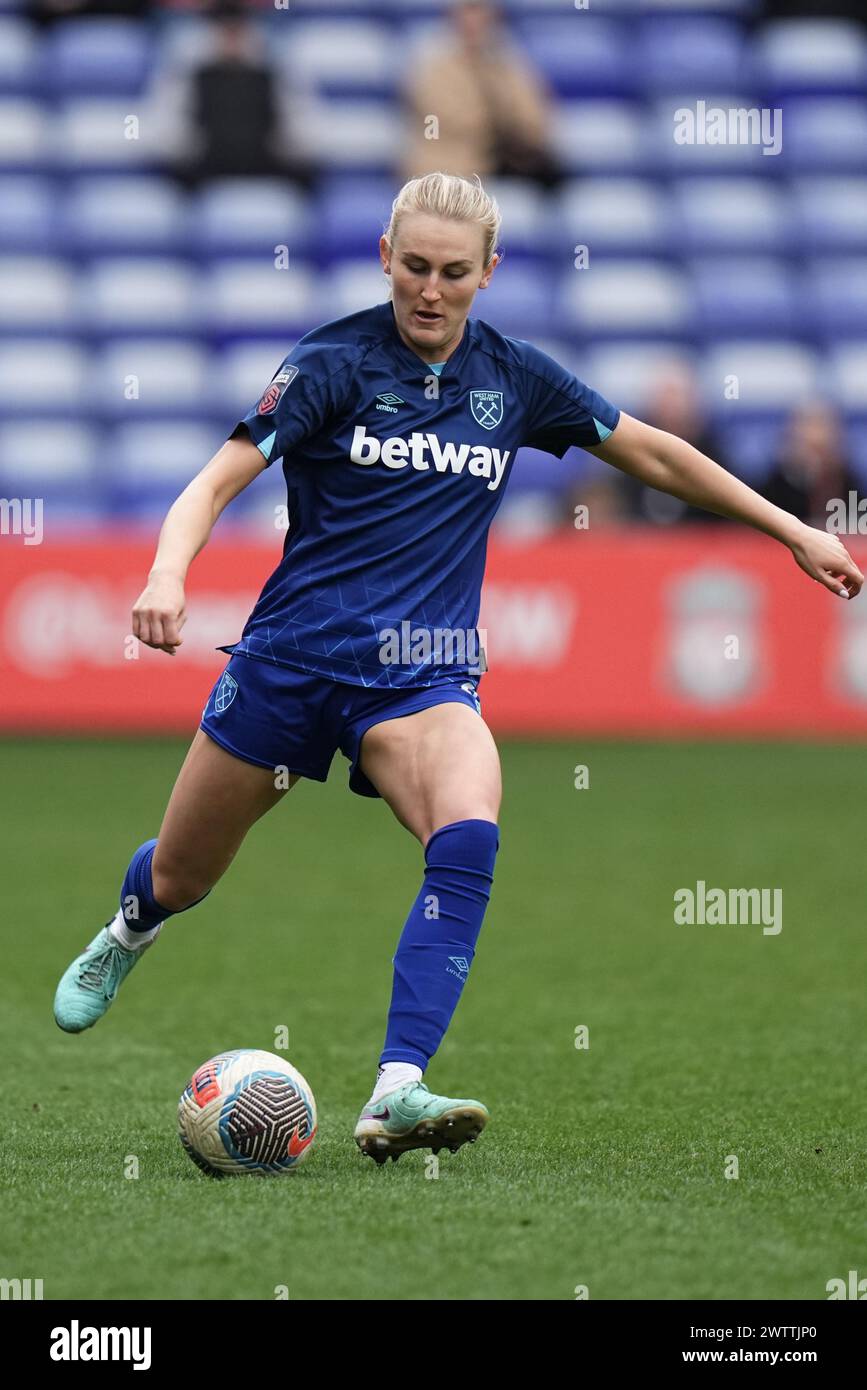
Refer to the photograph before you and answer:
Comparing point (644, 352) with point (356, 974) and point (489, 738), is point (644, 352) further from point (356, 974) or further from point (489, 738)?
point (489, 738)

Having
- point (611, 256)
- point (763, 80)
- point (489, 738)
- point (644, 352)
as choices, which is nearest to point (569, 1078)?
point (489, 738)

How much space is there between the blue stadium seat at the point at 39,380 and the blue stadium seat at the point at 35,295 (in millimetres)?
234

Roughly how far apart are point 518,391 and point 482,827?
3.28 feet

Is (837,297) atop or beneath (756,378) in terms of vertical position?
atop

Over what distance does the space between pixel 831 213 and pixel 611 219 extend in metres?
2.09

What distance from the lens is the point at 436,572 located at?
179 inches

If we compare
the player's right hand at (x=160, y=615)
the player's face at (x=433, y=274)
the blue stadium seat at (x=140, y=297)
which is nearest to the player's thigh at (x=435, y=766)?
the player's right hand at (x=160, y=615)

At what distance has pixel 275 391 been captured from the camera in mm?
4398

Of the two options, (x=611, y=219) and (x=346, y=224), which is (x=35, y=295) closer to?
(x=346, y=224)

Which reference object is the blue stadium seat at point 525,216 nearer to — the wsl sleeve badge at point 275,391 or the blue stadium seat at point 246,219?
the blue stadium seat at point 246,219

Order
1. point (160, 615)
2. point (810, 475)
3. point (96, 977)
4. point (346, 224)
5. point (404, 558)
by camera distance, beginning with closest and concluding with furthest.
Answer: point (160, 615) < point (404, 558) < point (96, 977) < point (810, 475) < point (346, 224)

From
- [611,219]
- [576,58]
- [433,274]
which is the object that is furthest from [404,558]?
[576,58]
